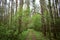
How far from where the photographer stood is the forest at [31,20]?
3369 mm

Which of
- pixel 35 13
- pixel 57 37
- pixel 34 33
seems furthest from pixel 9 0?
pixel 57 37

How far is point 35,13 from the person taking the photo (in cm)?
341

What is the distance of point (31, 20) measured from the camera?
3.40 meters

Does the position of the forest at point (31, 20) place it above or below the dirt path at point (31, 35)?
above

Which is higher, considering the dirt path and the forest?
the forest

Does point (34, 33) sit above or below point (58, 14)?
below

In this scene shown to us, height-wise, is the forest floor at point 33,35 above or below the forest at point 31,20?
below

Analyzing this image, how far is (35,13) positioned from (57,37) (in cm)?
71

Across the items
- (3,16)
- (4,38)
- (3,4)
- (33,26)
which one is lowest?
(4,38)

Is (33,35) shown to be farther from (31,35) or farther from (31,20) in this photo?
(31,20)

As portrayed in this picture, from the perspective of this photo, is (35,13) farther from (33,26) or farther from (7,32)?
(7,32)

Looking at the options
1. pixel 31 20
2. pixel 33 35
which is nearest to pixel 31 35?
pixel 33 35

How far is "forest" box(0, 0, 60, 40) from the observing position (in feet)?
11.1

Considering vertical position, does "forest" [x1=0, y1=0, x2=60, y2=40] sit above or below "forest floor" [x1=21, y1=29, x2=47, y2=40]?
above
